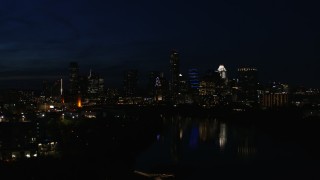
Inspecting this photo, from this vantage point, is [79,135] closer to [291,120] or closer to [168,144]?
[168,144]

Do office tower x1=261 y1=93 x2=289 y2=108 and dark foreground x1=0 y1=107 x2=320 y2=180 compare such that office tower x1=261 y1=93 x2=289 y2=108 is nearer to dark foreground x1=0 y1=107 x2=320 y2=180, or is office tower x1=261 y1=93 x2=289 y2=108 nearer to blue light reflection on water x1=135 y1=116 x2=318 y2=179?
dark foreground x1=0 y1=107 x2=320 y2=180

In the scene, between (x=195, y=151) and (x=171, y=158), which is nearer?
(x=171, y=158)

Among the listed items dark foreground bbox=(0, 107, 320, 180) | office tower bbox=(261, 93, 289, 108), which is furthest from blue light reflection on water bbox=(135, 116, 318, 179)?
office tower bbox=(261, 93, 289, 108)

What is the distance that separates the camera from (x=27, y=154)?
1373 cm

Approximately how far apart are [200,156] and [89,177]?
6.93 meters

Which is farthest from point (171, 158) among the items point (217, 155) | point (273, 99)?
point (273, 99)

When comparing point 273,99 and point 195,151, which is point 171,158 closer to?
point 195,151

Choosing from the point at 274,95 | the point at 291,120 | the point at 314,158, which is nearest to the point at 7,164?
the point at 314,158

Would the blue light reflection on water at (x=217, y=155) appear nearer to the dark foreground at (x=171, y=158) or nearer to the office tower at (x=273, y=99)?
the dark foreground at (x=171, y=158)

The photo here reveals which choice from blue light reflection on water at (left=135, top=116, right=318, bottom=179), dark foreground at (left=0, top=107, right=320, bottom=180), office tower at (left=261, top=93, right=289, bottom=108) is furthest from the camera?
office tower at (left=261, top=93, right=289, bottom=108)

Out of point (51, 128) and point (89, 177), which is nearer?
point (89, 177)

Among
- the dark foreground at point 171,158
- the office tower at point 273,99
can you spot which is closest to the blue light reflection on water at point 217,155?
the dark foreground at point 171,158

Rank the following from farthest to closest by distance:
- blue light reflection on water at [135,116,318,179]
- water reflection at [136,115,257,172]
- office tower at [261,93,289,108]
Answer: office tower at [261,93,289,108], water reflection at [136,115,257,172], blue light reflection on water at [135,116,318,179]

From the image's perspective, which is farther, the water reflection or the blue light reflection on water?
the water reflection
